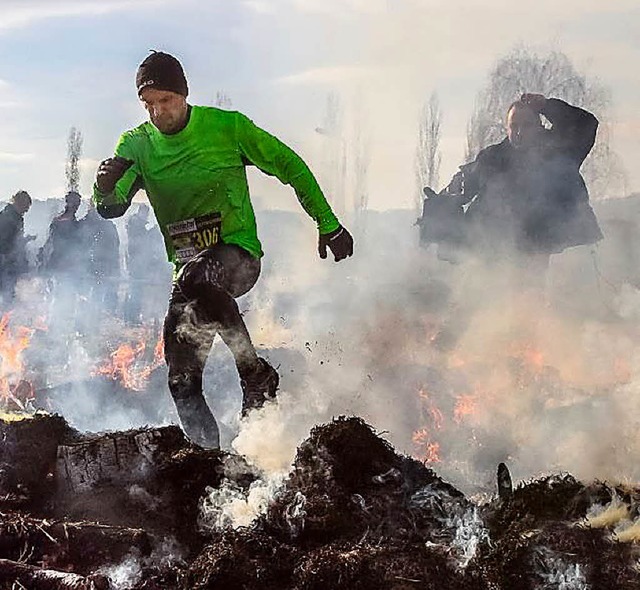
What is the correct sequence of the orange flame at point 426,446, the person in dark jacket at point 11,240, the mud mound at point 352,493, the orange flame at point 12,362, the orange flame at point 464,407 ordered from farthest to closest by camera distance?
the person in dark jacket at point 11,240, the orange flame at point 12,362, the orange flame at point 464,407, the orange flame at point 426,446, the mud mound at point 352,493

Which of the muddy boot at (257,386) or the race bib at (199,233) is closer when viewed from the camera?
the race bib at (199,233)

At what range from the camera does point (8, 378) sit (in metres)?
10.7

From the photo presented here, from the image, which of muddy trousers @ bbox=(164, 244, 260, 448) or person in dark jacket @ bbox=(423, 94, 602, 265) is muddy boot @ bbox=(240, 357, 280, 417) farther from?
person in dark jacket @ bbox=(423, 94, 602, 265)

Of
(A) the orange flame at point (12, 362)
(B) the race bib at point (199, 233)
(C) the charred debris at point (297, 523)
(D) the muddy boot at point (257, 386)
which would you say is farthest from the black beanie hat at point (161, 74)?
(A) the orange flame at point (12, 362)

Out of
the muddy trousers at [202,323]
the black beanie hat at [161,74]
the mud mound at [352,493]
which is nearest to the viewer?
the mud mound at [352,493]

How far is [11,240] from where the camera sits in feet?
40.5

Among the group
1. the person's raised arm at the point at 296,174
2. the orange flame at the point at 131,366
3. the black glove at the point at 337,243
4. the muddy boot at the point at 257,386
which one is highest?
the person's raised arm at the point at 296,174

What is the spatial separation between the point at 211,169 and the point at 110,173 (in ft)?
2.27

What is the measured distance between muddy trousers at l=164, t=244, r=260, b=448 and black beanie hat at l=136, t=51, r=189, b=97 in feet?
3.70

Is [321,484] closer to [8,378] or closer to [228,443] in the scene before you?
[228,443]

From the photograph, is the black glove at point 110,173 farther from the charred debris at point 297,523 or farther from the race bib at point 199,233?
the charred debris at point 297,523

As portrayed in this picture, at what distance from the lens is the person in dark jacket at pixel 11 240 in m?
12.3

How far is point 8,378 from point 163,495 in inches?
→ 211

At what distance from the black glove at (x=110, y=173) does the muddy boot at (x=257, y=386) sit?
62.9 inches
